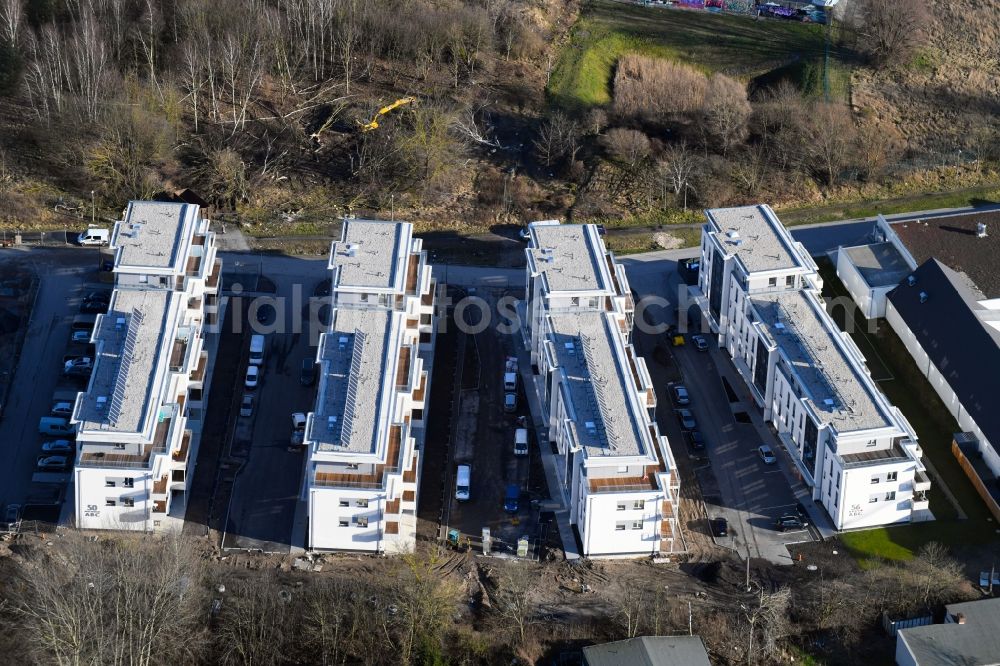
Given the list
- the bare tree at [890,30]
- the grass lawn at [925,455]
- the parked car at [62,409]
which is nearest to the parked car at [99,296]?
the parked car at [62,409]

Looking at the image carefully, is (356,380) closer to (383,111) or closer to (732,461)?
(732,461)

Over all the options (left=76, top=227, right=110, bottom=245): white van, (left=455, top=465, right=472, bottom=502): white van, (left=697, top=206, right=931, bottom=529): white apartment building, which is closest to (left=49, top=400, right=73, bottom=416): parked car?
(left=76, top=227, right=110, bottom=245): white van

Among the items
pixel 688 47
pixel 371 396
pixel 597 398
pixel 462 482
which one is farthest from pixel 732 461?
pixel 688 47

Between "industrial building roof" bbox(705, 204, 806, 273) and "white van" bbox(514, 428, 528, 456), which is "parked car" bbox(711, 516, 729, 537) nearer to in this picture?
"white van" bbox(514, 428, 528, 456)

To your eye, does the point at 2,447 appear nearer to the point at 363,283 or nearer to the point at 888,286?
the point at 363,283

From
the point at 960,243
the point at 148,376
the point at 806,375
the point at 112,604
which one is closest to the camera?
the point at 112,604

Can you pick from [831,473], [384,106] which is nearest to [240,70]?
[384,106]
